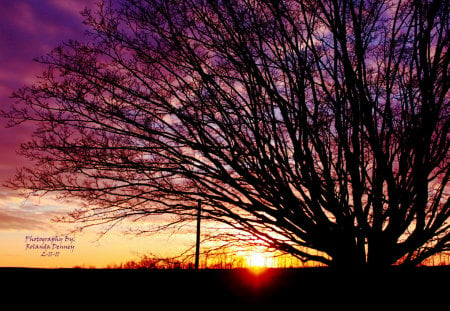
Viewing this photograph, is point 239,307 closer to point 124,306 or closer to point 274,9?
point 124,306

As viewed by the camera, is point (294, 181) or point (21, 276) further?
point (294, 181)

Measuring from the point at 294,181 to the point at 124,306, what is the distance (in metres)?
3.37

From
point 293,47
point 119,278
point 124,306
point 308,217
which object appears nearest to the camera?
point 124,306

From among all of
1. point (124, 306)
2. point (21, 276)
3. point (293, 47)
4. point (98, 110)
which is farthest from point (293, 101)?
point (21, 276)

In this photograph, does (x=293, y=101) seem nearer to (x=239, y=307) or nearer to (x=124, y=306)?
(x=239, y=307)

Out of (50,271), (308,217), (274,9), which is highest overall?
(274,9)

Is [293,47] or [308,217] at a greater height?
[293,47]

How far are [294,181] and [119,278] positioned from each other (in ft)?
10.2

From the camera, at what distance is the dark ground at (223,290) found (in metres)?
4.35

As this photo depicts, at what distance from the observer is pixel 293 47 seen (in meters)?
6.54

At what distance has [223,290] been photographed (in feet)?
15.0

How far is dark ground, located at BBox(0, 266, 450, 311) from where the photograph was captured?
14.3ft

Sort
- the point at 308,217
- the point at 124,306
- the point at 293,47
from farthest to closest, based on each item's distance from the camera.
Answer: the point at 308,217
the point at 293,47
the point at 124,306

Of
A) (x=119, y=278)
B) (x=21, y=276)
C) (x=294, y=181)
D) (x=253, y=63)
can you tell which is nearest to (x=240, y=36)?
(x=253, y=63)
